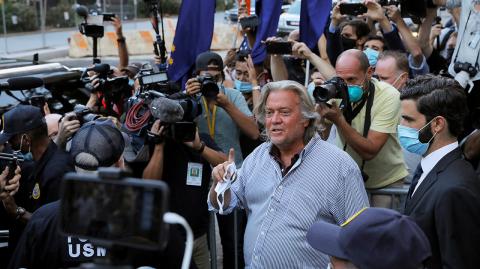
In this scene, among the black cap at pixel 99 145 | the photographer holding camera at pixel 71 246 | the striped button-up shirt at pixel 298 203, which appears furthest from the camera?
the striped button-up shirt at pixel 298 203

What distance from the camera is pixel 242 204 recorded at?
415 centimetres

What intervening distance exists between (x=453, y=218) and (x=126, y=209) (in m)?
2.08

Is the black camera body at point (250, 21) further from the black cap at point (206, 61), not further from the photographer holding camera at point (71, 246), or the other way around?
the photographer holding camera at point (71, 246)

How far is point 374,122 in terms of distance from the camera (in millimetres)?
5023

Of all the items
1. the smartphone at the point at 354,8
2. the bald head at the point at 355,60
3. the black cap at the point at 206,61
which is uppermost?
the smartphone at the point at 354,8

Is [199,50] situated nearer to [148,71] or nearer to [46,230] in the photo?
[148,71]

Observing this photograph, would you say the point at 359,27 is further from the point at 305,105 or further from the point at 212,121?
the point at 305,105

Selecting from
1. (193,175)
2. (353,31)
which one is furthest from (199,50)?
(193,175)

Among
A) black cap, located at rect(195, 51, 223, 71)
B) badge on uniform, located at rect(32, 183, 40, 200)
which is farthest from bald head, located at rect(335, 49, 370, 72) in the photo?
badge on uniform, located at rect(32, 183, 40, 200)

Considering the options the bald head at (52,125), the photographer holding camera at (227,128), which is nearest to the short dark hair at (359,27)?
the photographer holding camera at (227,128)

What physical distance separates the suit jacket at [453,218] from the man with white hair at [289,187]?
427 millimetres

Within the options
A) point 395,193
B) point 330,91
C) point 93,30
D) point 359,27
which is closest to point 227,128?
point 330,91

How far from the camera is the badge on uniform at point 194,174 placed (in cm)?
487

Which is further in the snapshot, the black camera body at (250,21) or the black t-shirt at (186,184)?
the black camera body at (250,21)
